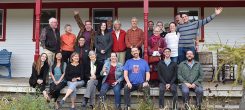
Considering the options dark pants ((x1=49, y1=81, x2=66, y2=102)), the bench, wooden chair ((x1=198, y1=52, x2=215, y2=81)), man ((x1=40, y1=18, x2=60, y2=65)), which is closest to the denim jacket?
dark pants ((x1=49, y1=81, x2=66, y2=102))

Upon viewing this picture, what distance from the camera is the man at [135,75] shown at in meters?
9.32

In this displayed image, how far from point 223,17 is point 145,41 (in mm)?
4239


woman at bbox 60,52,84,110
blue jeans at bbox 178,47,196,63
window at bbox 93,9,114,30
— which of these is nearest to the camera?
woman at bbox 60,52,84,110

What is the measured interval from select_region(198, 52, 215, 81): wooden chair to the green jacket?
253 centimetres

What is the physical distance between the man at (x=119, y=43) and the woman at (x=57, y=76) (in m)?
1.40

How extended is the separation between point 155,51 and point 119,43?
974mm

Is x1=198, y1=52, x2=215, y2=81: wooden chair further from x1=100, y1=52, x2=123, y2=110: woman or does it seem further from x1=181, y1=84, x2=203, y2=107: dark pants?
x1=100, y1=52, x2=123, y2=110: woman

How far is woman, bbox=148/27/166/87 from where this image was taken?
400 inches

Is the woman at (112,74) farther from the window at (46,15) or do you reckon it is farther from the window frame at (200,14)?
the window at (46,15)

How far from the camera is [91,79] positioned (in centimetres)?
973

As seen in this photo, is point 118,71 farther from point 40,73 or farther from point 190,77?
Result: point 40,73

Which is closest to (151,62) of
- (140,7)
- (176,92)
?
(176,92)

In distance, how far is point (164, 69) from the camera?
955cm

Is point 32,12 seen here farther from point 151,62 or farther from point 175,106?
point 175,106
